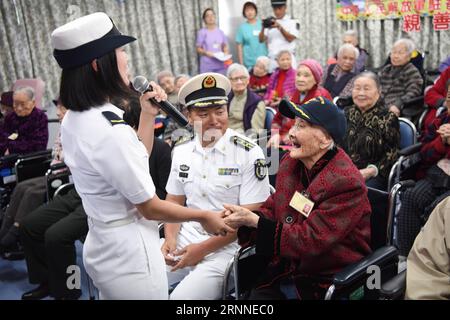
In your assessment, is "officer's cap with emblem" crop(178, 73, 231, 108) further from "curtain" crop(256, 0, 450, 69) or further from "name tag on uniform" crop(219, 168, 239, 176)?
"curtain" crop(256, 0, 450, 69)

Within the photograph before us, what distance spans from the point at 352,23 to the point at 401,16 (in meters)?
0.64

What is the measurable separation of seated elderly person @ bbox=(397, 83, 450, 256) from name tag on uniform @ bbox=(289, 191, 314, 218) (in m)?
1.22

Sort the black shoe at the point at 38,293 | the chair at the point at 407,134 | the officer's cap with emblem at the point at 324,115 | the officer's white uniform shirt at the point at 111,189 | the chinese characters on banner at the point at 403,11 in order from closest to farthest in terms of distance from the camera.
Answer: the officer's white uniform shirt at the point at 111,189
the officer's cap with emblem at the point at 324,115
the black shoe at the point at 38,293
the chair at the point at 407,134
the chinese characters on banner at the point at 403,11

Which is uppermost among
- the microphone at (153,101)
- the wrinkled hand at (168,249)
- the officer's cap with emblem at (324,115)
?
the microphone at (153,101)

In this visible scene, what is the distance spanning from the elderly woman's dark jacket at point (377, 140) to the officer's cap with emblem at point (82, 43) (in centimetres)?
195

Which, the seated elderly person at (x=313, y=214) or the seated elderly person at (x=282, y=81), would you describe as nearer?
the seated elderly person at (x=313, y=214)

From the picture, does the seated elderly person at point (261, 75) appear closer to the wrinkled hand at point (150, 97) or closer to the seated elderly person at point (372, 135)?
the seated elderly person at point (372, 135)

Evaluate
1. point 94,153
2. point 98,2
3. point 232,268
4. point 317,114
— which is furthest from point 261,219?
point 98,2

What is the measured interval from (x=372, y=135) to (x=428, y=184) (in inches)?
17.3

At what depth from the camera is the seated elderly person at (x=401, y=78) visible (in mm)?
4121

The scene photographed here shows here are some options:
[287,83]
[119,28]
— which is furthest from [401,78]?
[119,28]

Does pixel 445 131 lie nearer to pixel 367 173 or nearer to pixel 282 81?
pixel 367 173

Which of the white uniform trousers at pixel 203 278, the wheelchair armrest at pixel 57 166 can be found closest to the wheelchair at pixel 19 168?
the wheelchair armrest at pixel 57 166

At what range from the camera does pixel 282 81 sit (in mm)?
4805
